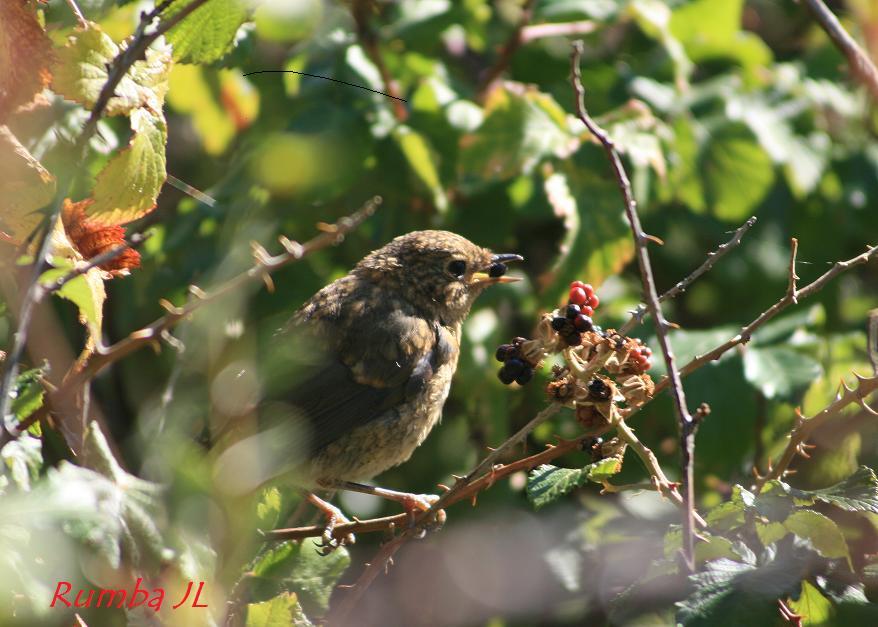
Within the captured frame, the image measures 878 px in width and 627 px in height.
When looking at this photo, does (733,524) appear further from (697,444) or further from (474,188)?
(474,188)

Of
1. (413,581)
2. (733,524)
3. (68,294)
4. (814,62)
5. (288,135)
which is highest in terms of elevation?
(68,294)

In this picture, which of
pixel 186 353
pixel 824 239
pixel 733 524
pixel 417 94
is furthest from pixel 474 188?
pixel 733 524

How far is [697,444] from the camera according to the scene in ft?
11.9

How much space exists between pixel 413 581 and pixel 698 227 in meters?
2.04

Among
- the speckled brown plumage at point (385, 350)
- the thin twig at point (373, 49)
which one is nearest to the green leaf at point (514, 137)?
the thin twig at point (373, 49)

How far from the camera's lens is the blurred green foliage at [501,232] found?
91.4 inches

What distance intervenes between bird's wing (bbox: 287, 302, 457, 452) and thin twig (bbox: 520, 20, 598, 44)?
4.17 feet

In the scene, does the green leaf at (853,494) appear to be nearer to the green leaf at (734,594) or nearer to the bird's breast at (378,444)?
the green leaf at (734,594)

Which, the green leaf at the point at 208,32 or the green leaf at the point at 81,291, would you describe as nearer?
the green leaf at the point at 81,291

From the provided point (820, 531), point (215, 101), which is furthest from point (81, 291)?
point (215, 101)

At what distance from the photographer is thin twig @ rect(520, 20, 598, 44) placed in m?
4.29

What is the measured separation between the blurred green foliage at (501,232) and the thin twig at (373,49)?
0.02m

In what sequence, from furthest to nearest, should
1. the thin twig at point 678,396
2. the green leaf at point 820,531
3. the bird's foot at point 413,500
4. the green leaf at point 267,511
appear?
1. the bird's foot at point 413,500
2. the green leaf at point 267,511
3. the green leaf at point 820,531
4. the thin twig at point 678,396

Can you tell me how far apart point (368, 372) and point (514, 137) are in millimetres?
1031
